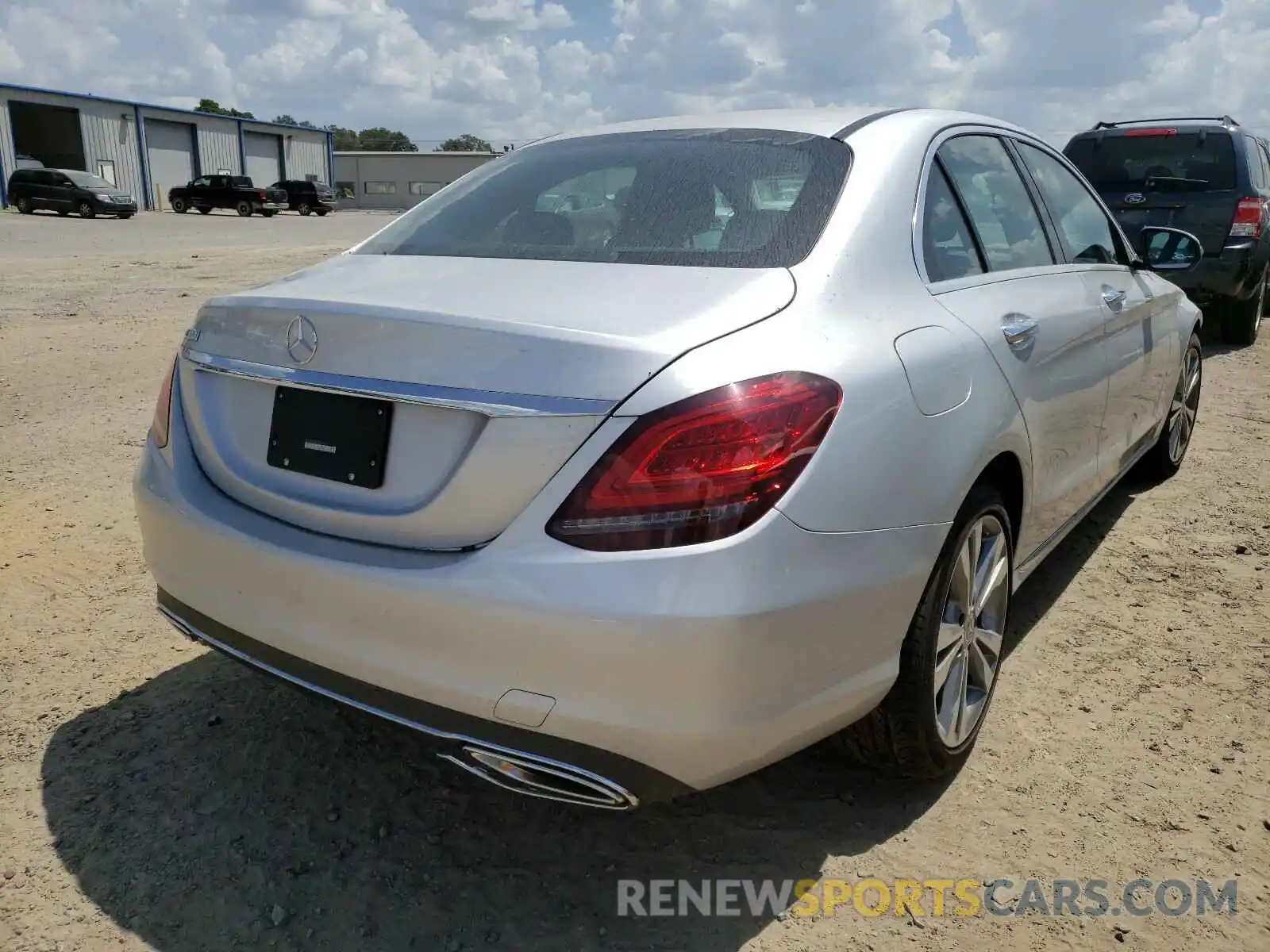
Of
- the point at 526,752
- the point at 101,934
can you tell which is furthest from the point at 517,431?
the point at 101,934

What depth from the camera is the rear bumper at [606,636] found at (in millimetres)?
1753

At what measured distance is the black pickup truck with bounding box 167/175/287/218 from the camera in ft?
134

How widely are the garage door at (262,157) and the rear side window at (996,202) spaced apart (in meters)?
57.0

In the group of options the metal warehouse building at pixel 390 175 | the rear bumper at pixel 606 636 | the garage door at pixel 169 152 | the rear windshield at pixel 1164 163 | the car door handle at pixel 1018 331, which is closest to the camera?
the rear bumper at pixel 606 636

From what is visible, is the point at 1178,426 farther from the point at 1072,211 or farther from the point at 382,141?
the point at 382,141

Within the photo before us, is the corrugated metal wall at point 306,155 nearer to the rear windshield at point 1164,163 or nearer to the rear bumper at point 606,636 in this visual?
the rear windshield at point 1164,163

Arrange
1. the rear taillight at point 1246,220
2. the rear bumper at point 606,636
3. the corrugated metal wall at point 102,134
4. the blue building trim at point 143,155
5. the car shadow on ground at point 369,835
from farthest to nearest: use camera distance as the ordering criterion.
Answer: the blue building trim at point 143,155
the corrugated metal wall at point 102,134
the rear taillight at point 1246,220
the car shadow on ground at point 369,835
the rear bumper at point 606,636

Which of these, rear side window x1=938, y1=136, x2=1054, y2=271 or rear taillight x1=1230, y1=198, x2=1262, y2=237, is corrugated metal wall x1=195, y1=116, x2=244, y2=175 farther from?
rear side window x1=938, y1=136, x2=1054, y2=271

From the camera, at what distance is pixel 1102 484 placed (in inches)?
146

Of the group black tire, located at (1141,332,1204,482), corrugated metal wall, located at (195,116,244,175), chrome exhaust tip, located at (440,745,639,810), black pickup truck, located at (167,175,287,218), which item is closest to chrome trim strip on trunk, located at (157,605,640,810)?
chrome exhaust tip, located at (440,745,639,810)

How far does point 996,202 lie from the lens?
3.06 metres

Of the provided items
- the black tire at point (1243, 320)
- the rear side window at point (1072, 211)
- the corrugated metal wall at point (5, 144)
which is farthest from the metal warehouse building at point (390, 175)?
the rear side window at point (1072, 211)

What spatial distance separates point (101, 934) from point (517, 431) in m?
1.36

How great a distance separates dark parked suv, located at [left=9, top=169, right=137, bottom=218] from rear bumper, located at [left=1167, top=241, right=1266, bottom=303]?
115 feet
